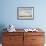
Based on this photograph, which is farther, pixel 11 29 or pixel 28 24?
pixel 28 24

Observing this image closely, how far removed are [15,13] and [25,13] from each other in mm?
349

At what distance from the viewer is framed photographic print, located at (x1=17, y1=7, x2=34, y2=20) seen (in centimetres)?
439

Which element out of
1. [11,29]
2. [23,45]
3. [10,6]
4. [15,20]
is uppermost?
[10,6]

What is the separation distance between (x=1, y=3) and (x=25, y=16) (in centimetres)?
95

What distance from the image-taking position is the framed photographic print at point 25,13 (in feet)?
14.4

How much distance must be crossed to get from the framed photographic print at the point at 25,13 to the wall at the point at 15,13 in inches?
4.2

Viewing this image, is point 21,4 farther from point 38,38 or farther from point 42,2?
point 38,38

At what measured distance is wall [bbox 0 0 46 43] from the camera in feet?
14.4

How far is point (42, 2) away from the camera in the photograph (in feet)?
14.4

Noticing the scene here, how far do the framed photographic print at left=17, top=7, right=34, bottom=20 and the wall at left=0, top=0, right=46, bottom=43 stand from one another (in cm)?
11

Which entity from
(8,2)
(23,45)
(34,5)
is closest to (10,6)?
(8,2)

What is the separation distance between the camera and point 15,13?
14.5 ft

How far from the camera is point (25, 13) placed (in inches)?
173

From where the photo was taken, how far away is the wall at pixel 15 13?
439 centimetres
